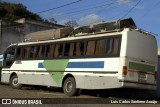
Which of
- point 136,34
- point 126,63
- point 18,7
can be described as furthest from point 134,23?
point 18,7

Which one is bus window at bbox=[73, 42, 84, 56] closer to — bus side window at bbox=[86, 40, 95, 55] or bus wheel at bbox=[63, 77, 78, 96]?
bus side window at bbox=[86, 40, 95, 55]

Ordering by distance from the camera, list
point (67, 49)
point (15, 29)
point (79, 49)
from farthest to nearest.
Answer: point (15, 29) < point (67, 49) < point (79, 49)

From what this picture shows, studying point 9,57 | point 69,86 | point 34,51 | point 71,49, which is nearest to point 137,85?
point 69,86

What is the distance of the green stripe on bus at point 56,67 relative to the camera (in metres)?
20.3

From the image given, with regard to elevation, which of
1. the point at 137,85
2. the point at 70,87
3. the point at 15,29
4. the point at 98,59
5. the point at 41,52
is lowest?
the point at 70,87

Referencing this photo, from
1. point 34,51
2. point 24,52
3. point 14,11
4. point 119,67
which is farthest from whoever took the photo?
point 14,11

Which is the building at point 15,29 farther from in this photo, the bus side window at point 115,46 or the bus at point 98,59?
the bus side window at point 115,46

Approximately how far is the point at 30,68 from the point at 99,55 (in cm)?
596

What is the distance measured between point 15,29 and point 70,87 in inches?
1317

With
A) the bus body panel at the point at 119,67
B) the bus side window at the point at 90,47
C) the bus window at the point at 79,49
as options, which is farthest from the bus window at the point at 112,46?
the bus window at the point at 79,49

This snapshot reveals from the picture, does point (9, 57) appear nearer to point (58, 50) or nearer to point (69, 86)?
point (58, 50)

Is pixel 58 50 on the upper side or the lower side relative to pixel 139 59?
upper

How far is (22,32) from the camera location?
52344 mm

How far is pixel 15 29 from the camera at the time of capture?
51875 mm
